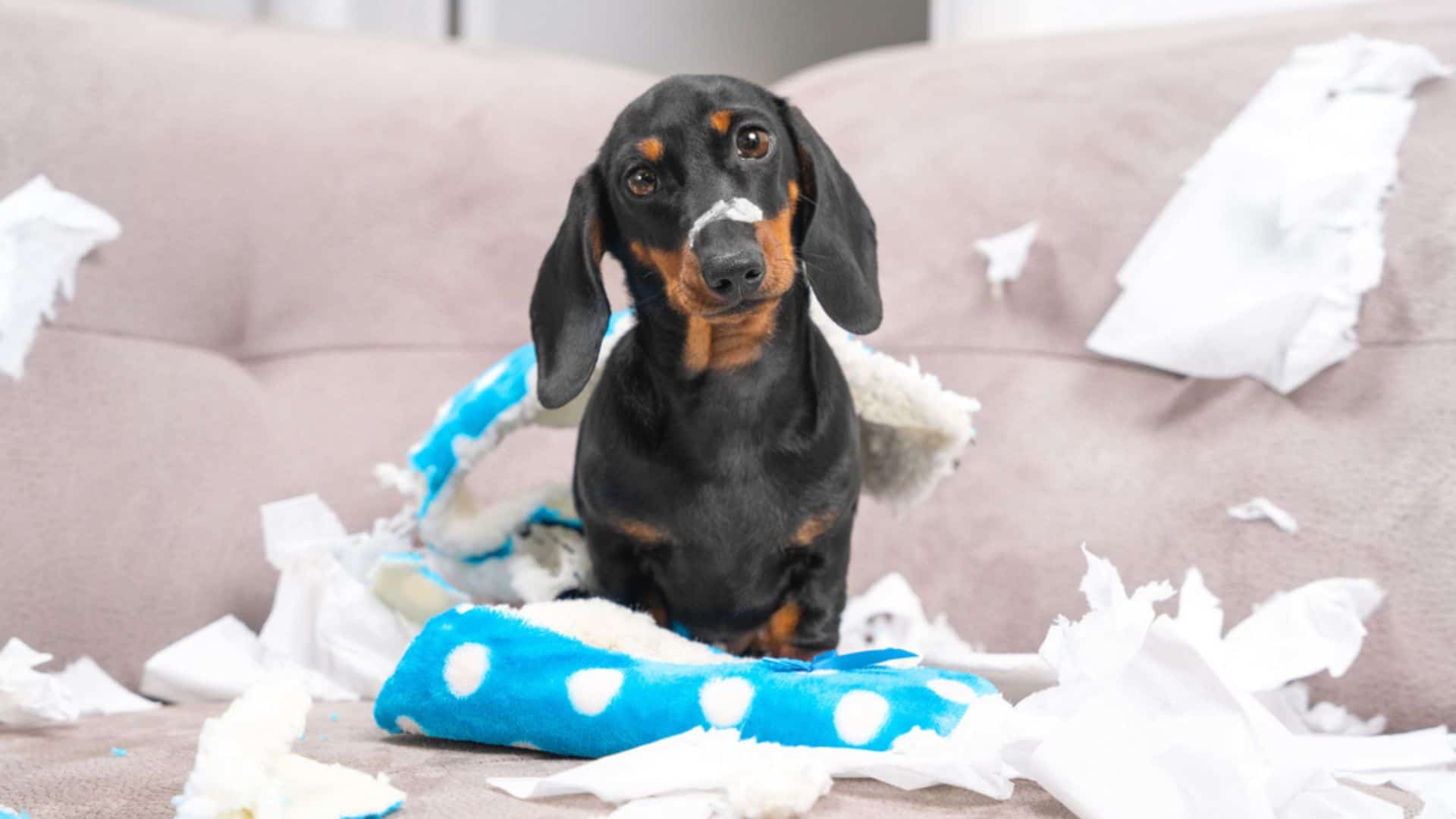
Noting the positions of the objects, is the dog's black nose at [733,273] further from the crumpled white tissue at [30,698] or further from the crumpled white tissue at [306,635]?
the crumpled white tissue at [30,698]

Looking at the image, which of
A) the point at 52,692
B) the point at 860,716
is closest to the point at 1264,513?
the point at 860,716

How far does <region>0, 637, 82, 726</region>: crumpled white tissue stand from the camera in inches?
40.5

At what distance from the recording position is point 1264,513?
49.0 inches

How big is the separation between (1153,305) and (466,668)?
3.00 feet

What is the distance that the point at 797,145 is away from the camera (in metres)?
0.99

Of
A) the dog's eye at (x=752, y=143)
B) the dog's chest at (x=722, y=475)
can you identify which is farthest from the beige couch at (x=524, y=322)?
the dog's eye at (x=752, y=143)

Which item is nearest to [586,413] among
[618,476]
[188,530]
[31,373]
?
[618,476]

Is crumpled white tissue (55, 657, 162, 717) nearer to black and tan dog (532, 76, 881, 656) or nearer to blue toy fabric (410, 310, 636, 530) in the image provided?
blue toy fabric (410, 310, 636, 530)

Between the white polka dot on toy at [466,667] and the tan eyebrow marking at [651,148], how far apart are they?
0.38 meters

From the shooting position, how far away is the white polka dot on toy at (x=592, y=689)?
81 cm

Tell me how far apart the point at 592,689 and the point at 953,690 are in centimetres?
24

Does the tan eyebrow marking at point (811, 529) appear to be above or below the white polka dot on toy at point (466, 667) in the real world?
above

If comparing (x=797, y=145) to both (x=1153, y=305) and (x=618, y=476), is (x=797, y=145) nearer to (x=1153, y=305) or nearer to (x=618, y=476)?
(x=618, y=476)

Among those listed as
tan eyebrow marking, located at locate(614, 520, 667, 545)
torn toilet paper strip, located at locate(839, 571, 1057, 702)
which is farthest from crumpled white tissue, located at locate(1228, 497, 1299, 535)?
tan eyebrow marking, located at locate(614, 520, 667, 545)
